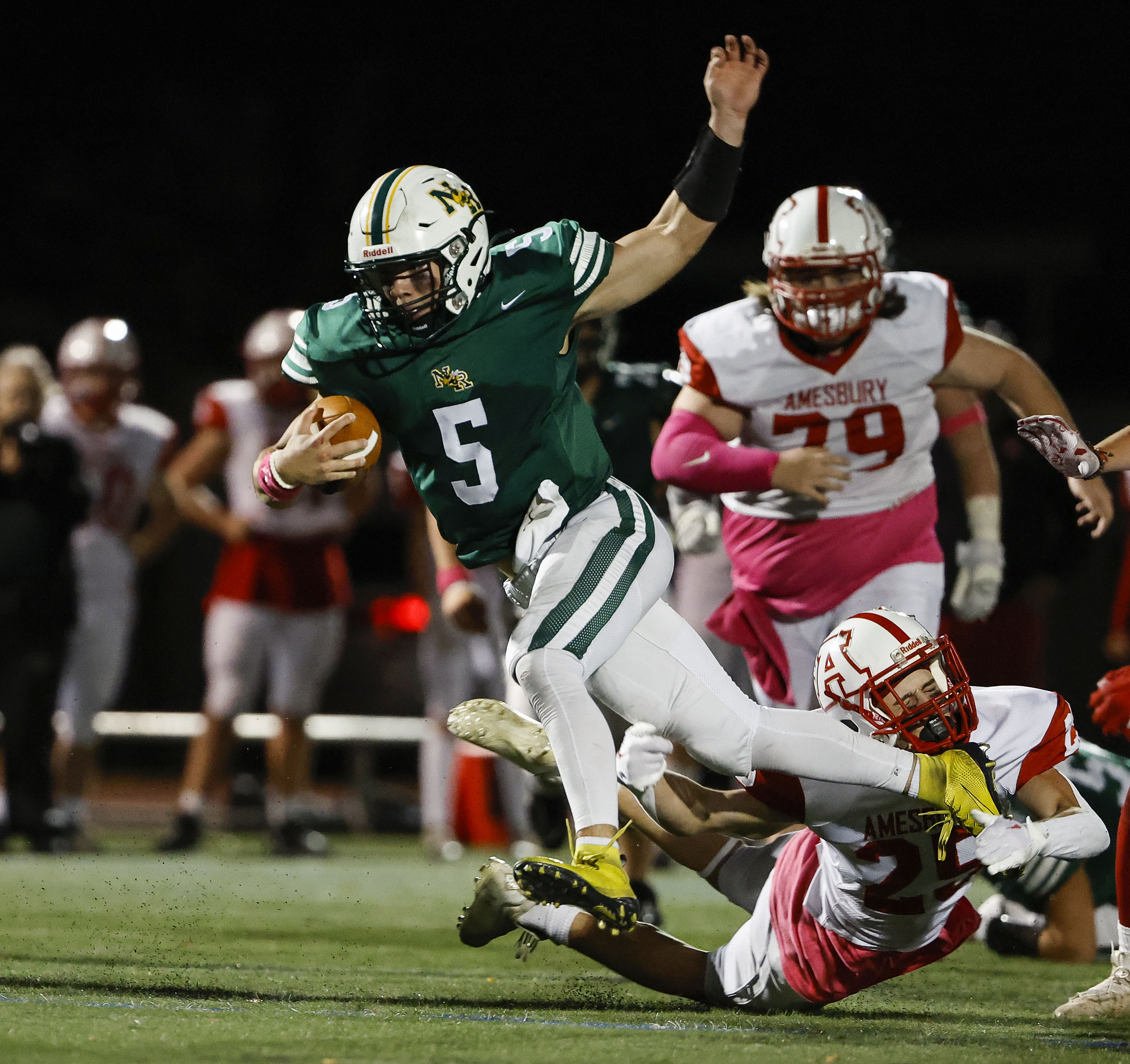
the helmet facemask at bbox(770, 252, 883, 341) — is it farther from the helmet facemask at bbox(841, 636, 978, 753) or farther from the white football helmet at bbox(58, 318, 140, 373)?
the white football helmet at bbox(58, 318, 140, 373)

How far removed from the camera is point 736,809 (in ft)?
11.9

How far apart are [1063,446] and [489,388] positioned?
126 cm

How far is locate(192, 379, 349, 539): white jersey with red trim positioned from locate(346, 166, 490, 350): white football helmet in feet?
11.7

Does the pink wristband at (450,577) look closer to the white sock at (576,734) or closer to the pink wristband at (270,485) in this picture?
the pink wristband at (270,485)

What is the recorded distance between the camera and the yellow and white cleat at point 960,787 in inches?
128

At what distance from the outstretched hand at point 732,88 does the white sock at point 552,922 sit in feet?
5.55

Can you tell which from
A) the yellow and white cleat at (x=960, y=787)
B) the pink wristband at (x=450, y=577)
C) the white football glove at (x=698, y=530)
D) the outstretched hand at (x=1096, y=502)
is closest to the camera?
the yellow and white cleat at (x=960, y=787)

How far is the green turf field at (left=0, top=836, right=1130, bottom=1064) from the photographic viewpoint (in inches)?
118

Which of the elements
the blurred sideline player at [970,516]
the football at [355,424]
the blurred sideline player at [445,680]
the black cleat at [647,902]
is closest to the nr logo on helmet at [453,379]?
the football at [355,424]

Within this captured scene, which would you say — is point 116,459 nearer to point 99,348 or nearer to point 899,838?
point 99,348

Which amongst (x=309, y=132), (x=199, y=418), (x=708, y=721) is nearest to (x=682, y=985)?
(x=708, y=721)

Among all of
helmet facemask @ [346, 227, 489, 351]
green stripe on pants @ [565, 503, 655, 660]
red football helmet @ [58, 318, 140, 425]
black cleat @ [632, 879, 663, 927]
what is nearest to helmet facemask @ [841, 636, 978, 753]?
green stripe on pants @ [565, 503, 655, 660]

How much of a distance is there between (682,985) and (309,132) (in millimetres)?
10639

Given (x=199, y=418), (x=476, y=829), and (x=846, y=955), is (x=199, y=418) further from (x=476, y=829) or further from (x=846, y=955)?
(x=846, y=955)
